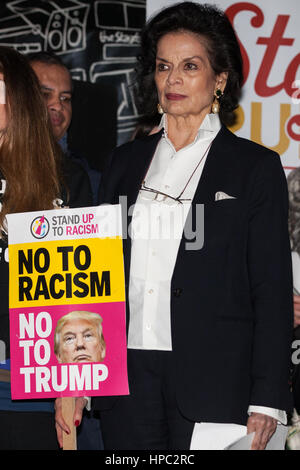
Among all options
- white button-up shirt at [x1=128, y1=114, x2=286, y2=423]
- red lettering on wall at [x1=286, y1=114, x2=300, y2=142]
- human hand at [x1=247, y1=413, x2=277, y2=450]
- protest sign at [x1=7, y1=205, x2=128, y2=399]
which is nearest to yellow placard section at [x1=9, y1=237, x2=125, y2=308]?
protest sign at [x1=7, y1=205, x2=128, y2=399]

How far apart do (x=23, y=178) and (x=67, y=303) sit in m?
0.38

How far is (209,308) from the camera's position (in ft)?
7.28

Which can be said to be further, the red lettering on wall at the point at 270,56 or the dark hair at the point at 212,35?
the red lettering on wall at the point at 270,56

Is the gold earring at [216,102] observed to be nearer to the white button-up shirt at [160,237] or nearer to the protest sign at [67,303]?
the white button-up shirt at [160,237]

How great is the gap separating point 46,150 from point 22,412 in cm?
75

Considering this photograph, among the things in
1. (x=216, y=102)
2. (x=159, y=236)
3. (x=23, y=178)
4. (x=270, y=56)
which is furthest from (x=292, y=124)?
(x=23, y=178)

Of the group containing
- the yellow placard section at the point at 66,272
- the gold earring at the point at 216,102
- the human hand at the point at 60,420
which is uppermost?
the gold earring at the point at 216,102

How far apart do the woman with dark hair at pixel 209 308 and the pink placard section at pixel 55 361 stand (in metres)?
0.15

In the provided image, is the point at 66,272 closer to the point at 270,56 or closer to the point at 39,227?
the point at 39,227

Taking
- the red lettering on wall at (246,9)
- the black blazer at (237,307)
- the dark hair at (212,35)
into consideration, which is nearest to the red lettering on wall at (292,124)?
the red lettering on wall at (246,9)

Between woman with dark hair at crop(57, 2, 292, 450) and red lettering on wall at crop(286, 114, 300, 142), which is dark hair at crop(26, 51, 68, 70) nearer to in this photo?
red lettering on wall at crop(286, 114, 300, 142)

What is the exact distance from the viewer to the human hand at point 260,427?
216cm

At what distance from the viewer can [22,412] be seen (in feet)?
6.84
